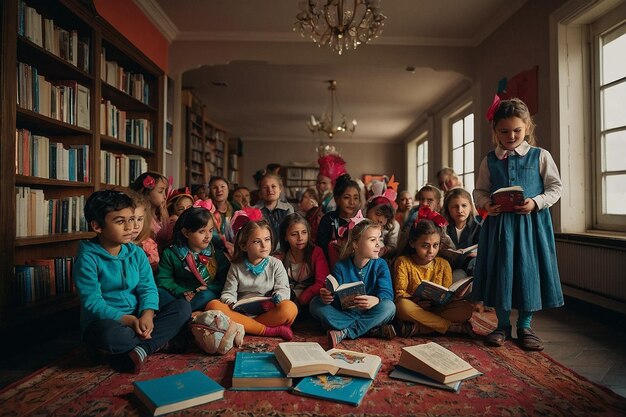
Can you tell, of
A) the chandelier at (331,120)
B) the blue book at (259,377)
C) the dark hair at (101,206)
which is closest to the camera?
the blue book at (259,377)

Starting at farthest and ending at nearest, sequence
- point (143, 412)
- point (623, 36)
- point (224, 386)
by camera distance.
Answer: point (623, 36), point (224, 386), point (143, 412)

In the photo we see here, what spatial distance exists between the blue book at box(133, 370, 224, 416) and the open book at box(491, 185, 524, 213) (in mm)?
1479

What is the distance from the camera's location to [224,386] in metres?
1.64

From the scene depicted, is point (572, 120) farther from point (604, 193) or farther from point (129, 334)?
point (129, 334)

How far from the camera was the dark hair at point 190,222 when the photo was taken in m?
2.38

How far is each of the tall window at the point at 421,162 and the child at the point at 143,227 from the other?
705 cm

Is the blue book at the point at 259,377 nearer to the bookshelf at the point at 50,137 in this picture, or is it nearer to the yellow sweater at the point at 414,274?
the yellow sweater at the point at 414,274

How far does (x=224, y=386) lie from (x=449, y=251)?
155 cm

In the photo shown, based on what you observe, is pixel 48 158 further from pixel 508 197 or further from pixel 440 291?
pixel 508 197

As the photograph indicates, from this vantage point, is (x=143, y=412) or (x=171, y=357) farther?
(x=171, y=357)

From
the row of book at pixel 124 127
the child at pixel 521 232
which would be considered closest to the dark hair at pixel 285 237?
the child at pixel 521 232

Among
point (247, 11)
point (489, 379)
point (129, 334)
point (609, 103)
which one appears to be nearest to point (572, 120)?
point (609, 103)

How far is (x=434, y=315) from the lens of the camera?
2.35 meters

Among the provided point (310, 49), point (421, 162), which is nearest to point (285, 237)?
point (310, 49)
